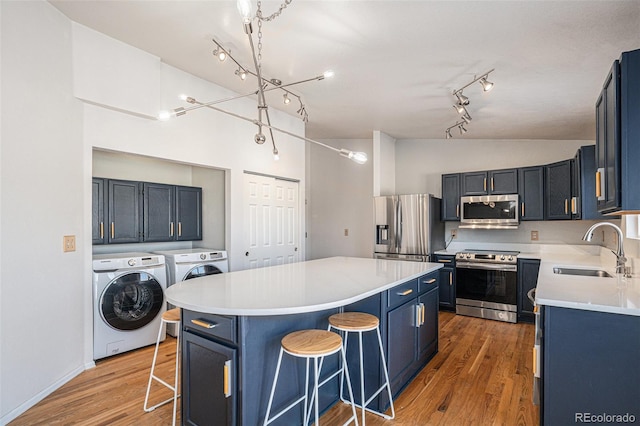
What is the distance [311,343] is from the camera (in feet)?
5.74

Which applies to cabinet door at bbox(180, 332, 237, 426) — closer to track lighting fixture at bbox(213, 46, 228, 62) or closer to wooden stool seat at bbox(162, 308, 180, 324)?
wooden stool seat at bbox(162, 308, 180, 324)

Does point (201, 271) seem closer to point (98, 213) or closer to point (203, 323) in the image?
point (98, 213)

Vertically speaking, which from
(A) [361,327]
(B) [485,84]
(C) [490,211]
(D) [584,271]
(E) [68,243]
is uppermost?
(B) [485,84]

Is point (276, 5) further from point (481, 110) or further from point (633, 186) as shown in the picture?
point (481, 110)

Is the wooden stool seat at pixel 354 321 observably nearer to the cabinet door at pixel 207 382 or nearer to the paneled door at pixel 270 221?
the cabinet door at pixel 207 382

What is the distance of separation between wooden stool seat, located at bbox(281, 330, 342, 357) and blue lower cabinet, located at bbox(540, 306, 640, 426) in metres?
1.11

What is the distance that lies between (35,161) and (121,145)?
2.32ft

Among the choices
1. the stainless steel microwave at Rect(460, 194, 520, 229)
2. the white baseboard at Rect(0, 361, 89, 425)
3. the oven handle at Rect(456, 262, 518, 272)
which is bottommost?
the white baseboard at Rect(0, 361, 89, 425)

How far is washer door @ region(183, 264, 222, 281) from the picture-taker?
363 cm

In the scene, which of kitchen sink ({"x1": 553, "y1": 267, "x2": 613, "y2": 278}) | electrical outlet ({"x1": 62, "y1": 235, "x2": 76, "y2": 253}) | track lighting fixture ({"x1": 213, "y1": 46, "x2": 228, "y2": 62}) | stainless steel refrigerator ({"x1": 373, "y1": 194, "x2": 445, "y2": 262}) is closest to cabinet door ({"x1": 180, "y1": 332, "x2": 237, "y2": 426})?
electrical outlet ({"x1": 62, "y1": 235, "x2": 76, "y2": 253})

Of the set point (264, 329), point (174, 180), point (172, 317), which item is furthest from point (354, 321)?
point (174, 180)

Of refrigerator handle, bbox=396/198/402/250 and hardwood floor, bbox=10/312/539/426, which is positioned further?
refrigerator handle, bbox=396/198/402/250

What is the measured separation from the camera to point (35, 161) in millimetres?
2357

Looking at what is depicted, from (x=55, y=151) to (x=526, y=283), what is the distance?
16.0 ft
